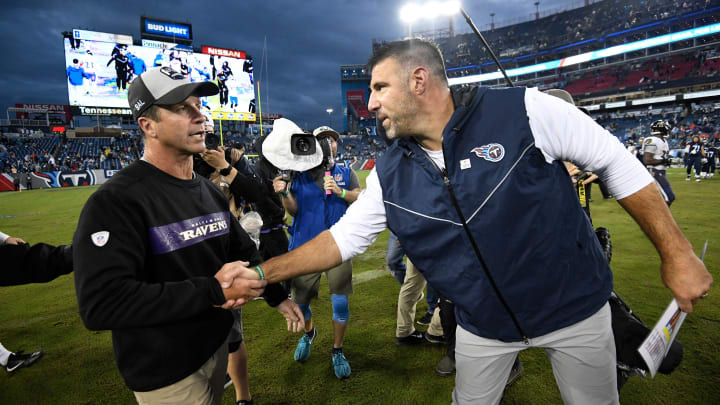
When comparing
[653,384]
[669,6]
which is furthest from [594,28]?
[653,384]

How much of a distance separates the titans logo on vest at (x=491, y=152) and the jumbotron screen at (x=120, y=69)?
2935cm

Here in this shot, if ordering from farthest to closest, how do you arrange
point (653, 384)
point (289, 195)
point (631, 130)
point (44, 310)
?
point (631, 130) → point (44, 310) → point (289, 195) → point (653, 384)

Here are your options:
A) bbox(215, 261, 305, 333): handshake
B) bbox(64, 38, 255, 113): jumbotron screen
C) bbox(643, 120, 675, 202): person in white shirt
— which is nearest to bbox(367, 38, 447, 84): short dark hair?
bbox(215, 261, 305, 333): handshake

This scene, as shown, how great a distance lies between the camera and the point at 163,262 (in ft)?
5.27

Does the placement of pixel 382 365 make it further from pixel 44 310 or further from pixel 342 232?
pixel 44 310

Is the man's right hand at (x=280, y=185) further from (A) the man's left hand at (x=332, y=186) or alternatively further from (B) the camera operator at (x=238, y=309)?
(A) the man's left hand at (x=332, y=186)

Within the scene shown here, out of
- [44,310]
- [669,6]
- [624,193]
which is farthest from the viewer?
[669,6]

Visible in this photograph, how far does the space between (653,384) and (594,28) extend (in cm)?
5929

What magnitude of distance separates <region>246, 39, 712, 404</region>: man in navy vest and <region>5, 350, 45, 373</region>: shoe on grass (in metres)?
4.26

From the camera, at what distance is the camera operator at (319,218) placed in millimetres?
3232

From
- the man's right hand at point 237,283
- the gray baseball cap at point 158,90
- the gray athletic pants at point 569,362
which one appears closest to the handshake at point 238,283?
the man's right hand at point 237,283

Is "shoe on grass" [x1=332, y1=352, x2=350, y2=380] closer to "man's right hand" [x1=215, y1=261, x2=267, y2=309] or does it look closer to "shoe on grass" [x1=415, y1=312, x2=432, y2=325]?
"shoe on grass" [x1=415, y1=312, x2=432, y2=325]

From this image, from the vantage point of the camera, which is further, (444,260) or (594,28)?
(594,28)

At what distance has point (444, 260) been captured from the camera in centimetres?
172
